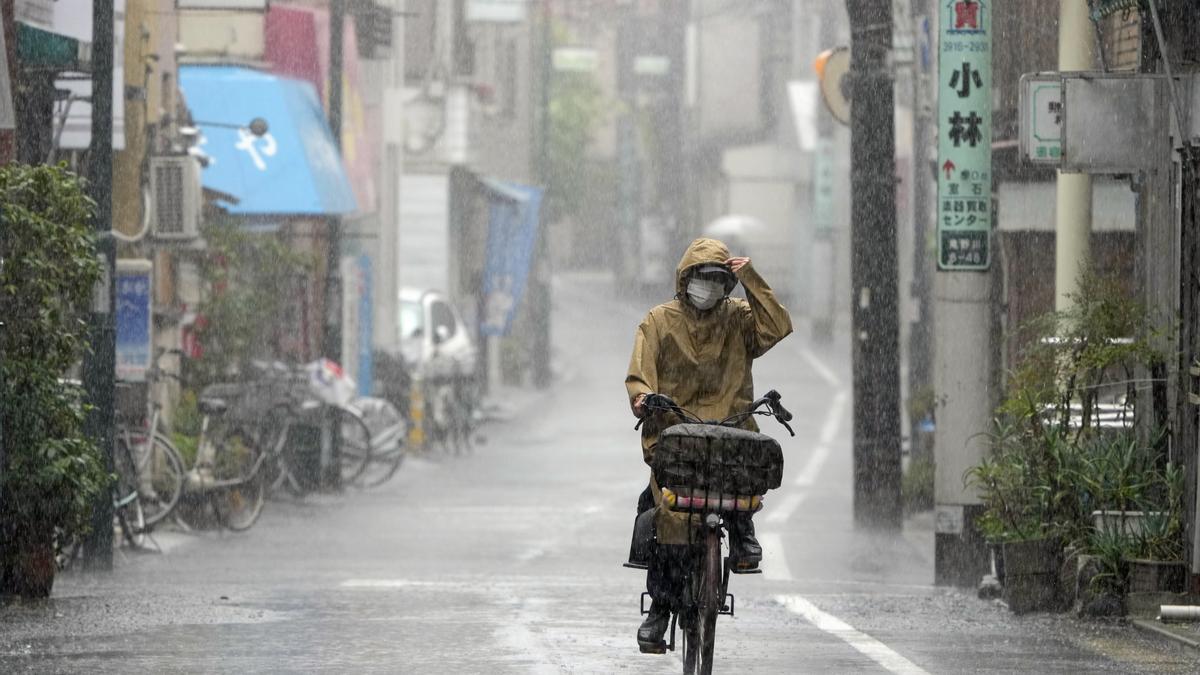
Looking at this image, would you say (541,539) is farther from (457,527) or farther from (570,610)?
(570,610)

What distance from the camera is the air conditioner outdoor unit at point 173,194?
63.6 ft

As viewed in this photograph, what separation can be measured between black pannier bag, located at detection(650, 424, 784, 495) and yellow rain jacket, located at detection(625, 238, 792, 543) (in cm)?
48

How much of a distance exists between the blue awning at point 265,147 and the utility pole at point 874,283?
7820 millimetres

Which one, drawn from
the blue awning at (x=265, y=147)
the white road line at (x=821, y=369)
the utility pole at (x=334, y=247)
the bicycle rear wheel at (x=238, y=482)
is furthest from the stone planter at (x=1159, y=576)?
the white road line at (x=821, y=369)

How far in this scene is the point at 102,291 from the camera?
14406 millimetres

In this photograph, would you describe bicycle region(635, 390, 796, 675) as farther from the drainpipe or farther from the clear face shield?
the drainpipe

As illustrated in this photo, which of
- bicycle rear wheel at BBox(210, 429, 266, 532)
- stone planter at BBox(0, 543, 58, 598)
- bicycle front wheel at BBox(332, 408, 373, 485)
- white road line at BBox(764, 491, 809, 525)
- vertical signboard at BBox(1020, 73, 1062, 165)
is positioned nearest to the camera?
stone planter at BBox(0, 543, 58, 598)

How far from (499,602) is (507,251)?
28.0m

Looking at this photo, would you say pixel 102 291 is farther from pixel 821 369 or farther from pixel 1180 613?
pixel 821 369

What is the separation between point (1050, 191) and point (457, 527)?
20.6ft

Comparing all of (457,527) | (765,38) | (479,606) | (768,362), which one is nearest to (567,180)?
(768,362)

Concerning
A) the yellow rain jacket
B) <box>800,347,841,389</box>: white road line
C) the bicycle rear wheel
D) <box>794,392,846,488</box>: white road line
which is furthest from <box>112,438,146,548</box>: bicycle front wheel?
<box>800,347,841,389</box>: white road line

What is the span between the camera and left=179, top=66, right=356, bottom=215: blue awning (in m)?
25.5

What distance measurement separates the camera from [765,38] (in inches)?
3140
